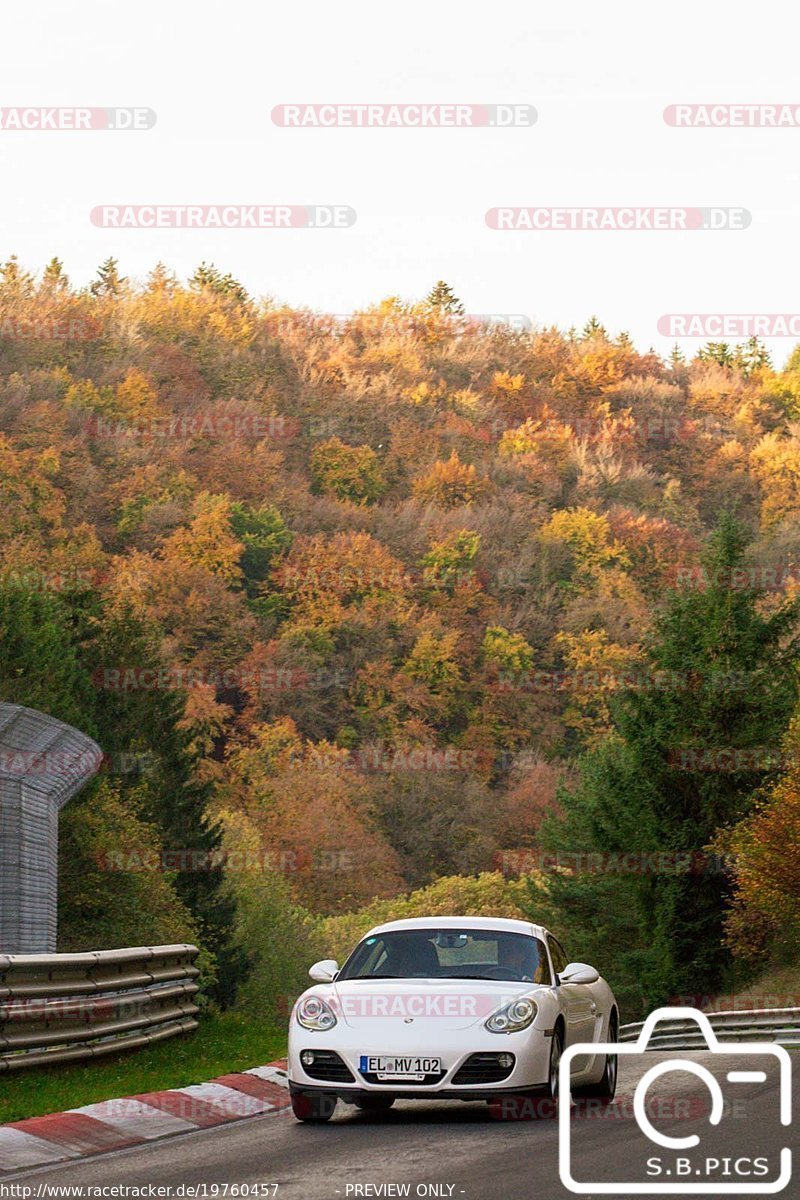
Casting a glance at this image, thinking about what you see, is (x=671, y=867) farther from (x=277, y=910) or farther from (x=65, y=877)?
(x=277, y=910)

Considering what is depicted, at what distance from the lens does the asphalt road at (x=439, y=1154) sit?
334 inches

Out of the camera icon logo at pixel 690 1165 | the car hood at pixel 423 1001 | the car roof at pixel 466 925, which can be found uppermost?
the car roof at pixel 466 925

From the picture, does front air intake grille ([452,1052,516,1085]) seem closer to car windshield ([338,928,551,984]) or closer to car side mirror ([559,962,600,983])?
car windshield ([338,928,551,984])

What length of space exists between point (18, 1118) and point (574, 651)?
108883 mm

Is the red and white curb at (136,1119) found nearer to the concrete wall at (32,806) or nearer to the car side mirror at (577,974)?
the car side mirror at (577,974)

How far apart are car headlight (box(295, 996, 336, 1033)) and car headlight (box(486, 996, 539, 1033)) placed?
1.04 metres

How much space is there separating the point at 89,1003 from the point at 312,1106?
293 cm

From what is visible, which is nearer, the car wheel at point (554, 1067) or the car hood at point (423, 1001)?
the car hood at point (423, 1001)

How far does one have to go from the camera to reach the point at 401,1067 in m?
11.0

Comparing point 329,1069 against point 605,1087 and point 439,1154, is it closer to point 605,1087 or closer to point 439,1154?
point 439,1154

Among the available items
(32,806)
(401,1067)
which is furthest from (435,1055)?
(32,806)

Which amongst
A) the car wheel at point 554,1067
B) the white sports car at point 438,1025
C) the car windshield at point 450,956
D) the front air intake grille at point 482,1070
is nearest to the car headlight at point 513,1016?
the white sports car at point 438,1025

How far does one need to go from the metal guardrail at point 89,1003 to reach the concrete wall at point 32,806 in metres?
3.22

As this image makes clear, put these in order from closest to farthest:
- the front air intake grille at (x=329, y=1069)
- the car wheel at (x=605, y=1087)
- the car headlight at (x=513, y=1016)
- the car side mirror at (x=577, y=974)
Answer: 1. the front air intake grille at (x=329, y=1069)
2. the car headlight at (x=513, y=1016)
3. the car side mirror at (x=577, y=974)
4. the car wheel at (x=605, y=1087)
